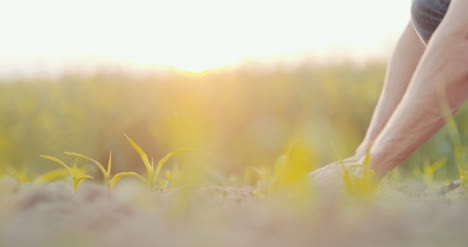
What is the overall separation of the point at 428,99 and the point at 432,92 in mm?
25

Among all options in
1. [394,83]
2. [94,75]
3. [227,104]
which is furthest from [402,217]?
[94,75]

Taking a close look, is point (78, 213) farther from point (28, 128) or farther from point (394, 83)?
point (28, 128)

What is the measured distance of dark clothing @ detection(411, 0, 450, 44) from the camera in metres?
2.12

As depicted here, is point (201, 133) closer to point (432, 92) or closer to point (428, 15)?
point (432, 92)

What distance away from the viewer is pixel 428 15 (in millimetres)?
2127

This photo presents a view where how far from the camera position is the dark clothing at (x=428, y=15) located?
2.12 metres

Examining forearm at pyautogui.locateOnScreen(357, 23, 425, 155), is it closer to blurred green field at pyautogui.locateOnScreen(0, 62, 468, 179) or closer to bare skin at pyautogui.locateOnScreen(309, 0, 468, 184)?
bare skin at pyautogui.locateOnScreen(309, 0, 468, 184)

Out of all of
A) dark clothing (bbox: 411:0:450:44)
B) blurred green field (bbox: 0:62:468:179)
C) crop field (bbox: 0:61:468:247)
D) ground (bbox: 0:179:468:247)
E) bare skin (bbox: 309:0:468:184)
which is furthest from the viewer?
blurred green field (bbox: 0:62:468:179)

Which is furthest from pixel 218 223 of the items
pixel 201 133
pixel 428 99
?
pixel 428 99

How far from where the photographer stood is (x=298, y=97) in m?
6.11

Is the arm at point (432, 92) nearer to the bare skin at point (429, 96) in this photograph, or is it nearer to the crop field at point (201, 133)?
the bare skin at point (429, 96)

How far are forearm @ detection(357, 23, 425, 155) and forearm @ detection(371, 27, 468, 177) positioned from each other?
20.0 inches

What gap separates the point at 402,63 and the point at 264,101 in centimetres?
395

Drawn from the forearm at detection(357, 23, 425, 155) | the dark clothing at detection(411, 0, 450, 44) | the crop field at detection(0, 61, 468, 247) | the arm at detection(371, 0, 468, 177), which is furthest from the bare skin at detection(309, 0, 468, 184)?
the dark clothing at detection(411, 0, 450, 44)
